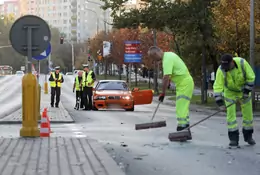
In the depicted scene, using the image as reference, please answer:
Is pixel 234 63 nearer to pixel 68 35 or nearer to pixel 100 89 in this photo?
pixel 100 89

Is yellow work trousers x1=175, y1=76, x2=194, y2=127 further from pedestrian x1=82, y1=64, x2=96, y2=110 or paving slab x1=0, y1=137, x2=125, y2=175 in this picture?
pedestrian x1=82, y1=64, x2=96, y2=110

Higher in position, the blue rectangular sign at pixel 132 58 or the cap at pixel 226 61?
the blue rectangular sign at pixel 132 58

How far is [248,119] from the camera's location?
33.8 ft

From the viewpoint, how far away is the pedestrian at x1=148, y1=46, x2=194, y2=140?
35.0ft

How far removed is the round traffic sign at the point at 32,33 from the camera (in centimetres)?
1134

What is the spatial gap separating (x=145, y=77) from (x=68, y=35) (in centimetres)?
9424

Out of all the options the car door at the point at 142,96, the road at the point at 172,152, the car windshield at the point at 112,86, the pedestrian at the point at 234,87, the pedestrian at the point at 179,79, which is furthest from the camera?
the car windshield at the point at 112,86

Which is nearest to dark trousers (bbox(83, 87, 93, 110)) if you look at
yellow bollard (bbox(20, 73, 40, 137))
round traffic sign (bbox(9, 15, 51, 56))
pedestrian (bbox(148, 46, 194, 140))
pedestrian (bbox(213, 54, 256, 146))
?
round traffic sign (bbox(9, 15, 51, 56))

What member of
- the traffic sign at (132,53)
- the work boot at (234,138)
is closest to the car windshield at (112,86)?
the work boot at (234,138)

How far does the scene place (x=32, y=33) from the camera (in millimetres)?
11422

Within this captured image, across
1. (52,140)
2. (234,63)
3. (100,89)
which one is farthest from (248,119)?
(100,89)

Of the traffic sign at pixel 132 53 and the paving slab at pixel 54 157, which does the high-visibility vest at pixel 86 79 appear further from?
the traffic sign at pixel 132 53

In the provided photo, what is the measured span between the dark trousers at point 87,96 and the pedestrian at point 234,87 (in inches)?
501

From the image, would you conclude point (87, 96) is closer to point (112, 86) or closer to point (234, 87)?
point (112, 86)
